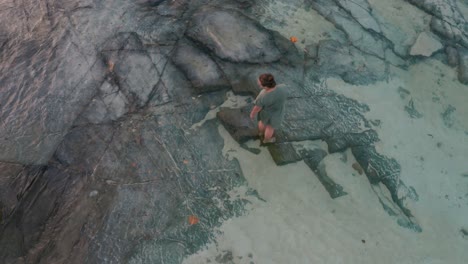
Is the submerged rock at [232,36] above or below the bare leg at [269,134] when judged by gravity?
above

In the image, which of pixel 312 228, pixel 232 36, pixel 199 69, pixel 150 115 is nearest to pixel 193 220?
pixel 312 228

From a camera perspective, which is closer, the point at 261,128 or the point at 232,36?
the point at 261,128

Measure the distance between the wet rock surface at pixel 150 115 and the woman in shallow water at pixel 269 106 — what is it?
14.1 inches

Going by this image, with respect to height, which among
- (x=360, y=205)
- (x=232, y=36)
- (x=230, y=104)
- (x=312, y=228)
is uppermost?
(x=232, y=36)

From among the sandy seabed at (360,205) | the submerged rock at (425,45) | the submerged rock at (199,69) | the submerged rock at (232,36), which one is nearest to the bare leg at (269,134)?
the sandy seabed at (360,205)

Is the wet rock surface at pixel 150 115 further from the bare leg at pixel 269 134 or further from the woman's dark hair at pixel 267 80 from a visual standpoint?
the woman's dark hair at pixel 267 80

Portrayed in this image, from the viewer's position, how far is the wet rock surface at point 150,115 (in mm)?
5617

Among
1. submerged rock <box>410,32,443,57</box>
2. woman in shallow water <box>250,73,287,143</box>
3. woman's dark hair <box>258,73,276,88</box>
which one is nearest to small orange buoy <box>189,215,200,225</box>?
woman in shallow water <box>250,73,287,143</box>

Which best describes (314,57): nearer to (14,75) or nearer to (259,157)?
(259,157)

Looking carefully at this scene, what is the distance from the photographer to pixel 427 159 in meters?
6.89

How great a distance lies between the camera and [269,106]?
587 centimetres

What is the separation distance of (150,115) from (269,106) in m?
2.05

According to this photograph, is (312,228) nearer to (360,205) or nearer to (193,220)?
(360,205)

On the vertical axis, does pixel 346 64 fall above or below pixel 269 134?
above
